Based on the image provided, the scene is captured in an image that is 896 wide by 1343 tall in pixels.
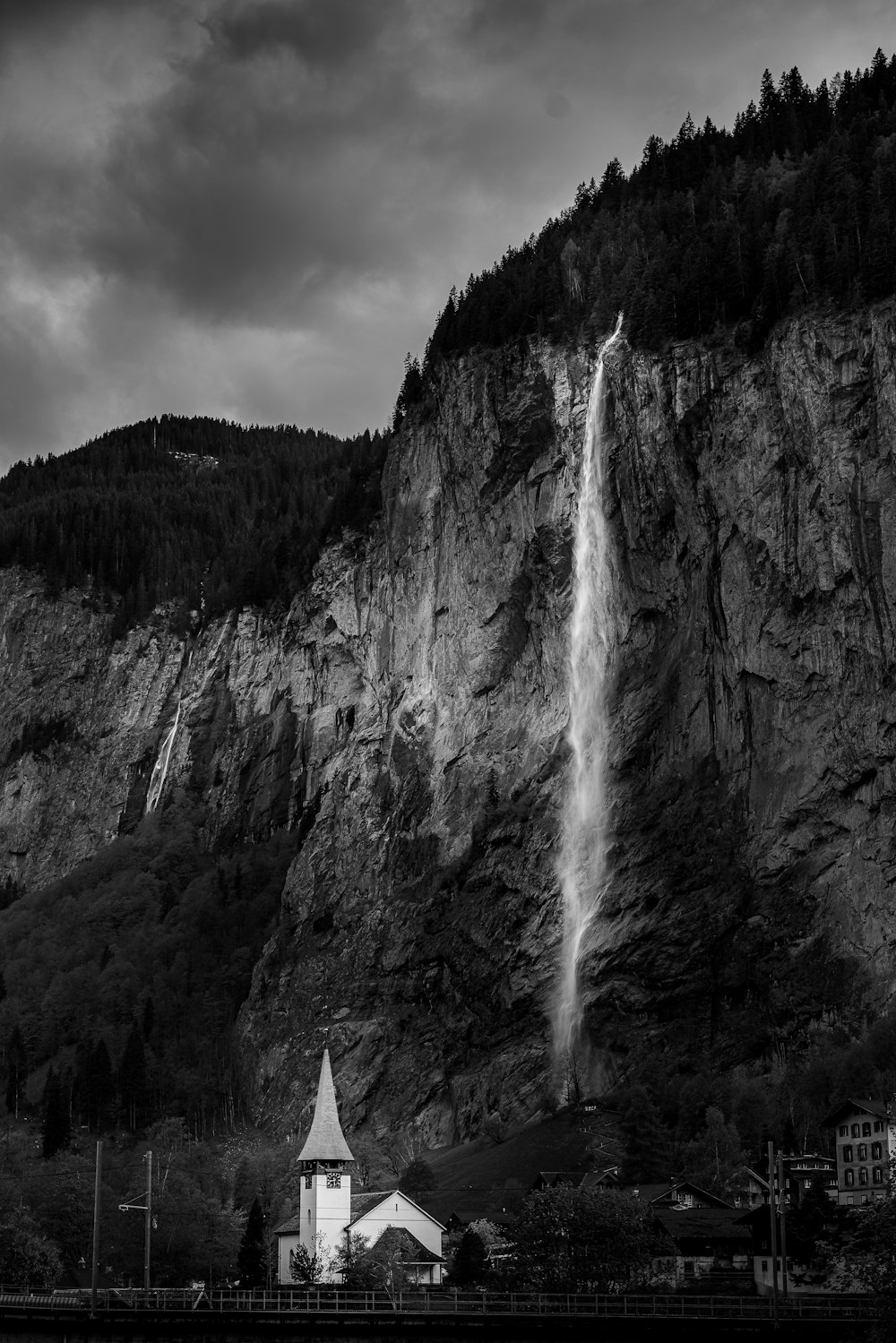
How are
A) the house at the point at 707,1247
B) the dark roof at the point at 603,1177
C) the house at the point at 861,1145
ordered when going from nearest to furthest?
the house at the point at 707,1247
the house at the point at 861,1145
the dark roof at the point at 603,1177

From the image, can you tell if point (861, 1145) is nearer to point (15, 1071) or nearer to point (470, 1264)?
point (470, 1264)

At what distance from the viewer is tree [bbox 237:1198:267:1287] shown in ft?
351

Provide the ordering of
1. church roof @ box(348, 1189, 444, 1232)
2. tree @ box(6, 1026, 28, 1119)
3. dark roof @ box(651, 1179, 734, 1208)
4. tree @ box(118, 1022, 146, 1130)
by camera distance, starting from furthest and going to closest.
Result: tree @ box(6, 1026, 28, 1119)
tree @ box(118, 1022, 146, 1130)
dark roof @ box(651, 1179, 734, 1208)
church roof @ box(348, 1189, 444, 1232)

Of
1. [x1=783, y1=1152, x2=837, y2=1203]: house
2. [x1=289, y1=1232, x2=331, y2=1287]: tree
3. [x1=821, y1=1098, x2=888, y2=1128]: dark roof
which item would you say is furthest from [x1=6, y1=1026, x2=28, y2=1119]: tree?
[x1=821, y1=1098, x2=888, y2=1128]: dark roof

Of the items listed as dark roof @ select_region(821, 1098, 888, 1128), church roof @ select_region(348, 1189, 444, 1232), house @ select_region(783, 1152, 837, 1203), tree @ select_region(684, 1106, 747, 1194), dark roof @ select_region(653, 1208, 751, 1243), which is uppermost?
dark roof @ select_region(821, 1098, 888, 1128)

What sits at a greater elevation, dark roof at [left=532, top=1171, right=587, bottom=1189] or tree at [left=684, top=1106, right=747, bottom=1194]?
tree at [left=684, top=1106, right=747, bottom=1194]

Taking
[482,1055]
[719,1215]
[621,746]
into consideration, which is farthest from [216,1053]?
[719,1215]

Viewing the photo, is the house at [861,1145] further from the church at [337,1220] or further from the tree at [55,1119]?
the tree at [55,1119]

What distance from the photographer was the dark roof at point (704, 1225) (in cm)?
10200

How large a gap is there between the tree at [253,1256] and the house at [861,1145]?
31420mm

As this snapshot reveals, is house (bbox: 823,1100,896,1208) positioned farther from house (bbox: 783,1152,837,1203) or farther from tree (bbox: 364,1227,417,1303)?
tree (bbox: 364,1227,417,1303)

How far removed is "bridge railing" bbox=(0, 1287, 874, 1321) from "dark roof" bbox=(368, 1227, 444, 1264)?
26.4 feet

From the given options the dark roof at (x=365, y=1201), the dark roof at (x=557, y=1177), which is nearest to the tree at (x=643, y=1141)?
the dark roof at (x=557, y=1177)

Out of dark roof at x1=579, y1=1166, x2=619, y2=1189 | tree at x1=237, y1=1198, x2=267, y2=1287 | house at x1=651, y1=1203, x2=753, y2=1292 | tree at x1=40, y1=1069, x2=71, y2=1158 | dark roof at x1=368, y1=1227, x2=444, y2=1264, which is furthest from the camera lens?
tree at x1=40, y1=1069, x2=71, y2=1158
